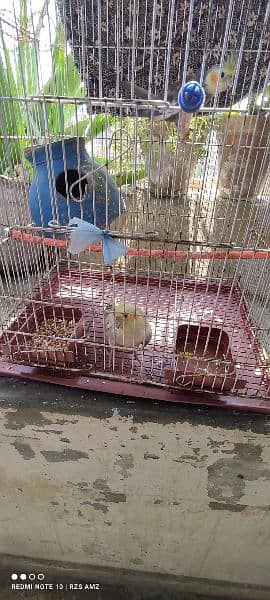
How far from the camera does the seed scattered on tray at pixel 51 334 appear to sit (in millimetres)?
784

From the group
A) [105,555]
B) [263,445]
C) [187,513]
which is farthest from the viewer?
[105,555]

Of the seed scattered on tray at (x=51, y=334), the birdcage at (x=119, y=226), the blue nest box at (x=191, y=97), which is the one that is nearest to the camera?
the blue nest box at (x=191, y=97)

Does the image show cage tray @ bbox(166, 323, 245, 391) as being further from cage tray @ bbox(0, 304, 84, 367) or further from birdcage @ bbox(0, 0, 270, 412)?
cage tray @ bbox(0, 304, 84, 367)

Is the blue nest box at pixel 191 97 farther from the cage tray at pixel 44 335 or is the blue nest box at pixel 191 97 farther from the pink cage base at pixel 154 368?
the cage tray at pixel 44 335

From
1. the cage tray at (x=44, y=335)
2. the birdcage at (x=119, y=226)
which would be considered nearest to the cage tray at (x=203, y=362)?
the birdcage at (x=119, y=226)

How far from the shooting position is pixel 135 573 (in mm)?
1037

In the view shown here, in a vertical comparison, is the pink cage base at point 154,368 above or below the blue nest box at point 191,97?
below

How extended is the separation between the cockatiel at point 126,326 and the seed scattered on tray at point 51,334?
9 cm

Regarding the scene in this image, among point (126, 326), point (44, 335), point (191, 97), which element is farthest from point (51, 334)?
point (191, 97)

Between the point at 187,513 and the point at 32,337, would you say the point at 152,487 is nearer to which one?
the point at 187,513

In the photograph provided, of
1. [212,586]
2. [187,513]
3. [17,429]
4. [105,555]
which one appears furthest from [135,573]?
[17,429]

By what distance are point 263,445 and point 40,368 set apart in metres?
0.44

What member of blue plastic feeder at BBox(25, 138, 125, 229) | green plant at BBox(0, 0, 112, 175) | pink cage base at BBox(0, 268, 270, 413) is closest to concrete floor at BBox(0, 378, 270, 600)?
pink cage base at BBox(0, 268, 270, 413)

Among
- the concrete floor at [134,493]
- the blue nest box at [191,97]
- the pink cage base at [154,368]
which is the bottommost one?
the concrete floor at [134,493]
